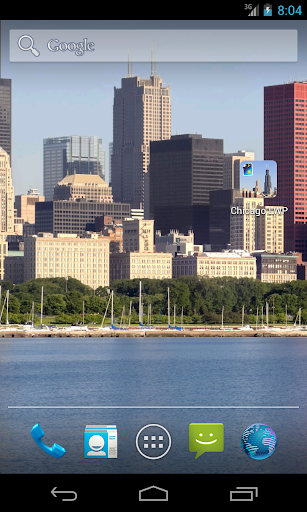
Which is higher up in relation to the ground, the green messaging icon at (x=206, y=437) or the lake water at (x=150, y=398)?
the green messaging icon at (x=206, y=437)

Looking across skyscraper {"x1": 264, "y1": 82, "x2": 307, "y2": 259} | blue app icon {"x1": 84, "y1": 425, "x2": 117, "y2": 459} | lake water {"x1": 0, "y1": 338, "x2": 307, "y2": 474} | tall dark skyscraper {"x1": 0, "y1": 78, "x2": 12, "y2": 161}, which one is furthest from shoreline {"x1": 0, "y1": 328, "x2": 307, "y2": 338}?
blue app icon {"x1": 84, "y1": 425, "x2": 117, "y2": 459}

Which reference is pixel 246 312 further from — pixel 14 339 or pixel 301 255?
pixel 14 339

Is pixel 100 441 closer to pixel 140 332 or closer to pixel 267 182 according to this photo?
pixel 267 182

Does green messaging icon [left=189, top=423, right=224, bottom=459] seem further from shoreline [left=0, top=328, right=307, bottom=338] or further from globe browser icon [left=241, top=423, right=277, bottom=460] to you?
shoreline [left=0, top=328, right=307, bottom=338]

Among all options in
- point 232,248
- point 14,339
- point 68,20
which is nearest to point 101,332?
point 14,339

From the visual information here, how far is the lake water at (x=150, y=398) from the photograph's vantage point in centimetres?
466

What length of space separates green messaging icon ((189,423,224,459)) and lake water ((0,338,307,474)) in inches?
4.0

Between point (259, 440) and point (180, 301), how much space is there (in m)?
60.8

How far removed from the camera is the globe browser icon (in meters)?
3.43

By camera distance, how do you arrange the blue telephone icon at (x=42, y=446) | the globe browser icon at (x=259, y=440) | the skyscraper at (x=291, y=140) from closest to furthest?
the blue telephone icon at (x=42, y=446), the globe browser icon at (x=259, y=440), the skyscraper at (x=291, y=140)

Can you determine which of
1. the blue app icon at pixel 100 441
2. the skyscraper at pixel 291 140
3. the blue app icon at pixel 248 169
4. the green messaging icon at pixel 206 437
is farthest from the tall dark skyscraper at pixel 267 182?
the blue app icon at pixel 100 441

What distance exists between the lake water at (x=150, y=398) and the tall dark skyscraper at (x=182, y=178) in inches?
84.7
